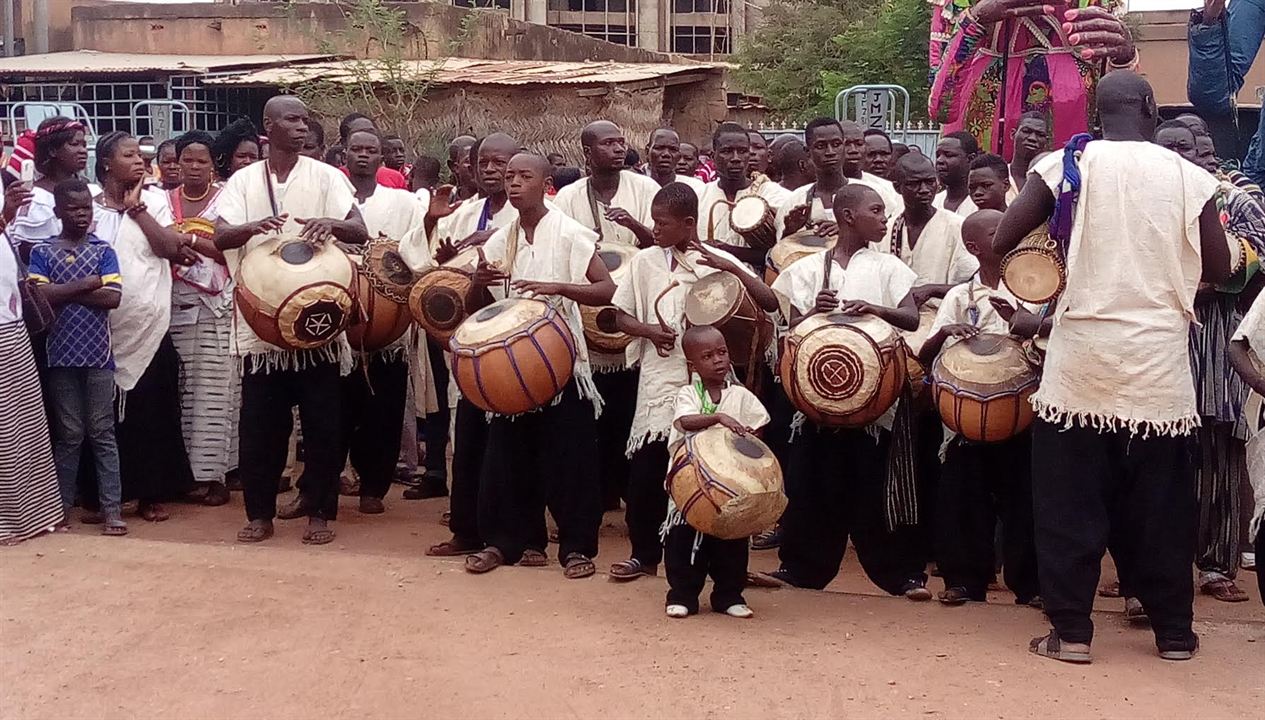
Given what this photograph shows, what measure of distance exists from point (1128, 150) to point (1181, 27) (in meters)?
22.6

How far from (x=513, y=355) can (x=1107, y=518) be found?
93.4 inches

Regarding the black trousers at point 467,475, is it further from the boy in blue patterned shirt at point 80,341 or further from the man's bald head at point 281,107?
the boy in blue patterned shirt at point 80,341

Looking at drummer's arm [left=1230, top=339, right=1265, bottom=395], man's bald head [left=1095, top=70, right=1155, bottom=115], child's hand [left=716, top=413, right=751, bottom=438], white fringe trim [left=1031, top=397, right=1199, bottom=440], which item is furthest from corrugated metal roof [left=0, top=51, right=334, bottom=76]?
drummer's arm [left=1230, top=339, right=1265, bottom=395]

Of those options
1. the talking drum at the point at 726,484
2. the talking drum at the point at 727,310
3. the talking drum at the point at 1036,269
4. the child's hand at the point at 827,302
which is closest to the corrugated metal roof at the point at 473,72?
the talking drum at the point at 727,310

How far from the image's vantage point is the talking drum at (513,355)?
6102mm

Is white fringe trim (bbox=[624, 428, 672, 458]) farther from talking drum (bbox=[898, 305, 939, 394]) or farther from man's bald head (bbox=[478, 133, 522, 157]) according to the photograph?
man's bald head (bbox=[478, 133, 522, 157])

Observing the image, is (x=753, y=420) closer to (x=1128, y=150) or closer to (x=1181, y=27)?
(x=1128, y=150)

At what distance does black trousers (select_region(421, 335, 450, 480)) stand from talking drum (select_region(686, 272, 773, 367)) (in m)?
2.84

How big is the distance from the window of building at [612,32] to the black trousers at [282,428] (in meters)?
30.7

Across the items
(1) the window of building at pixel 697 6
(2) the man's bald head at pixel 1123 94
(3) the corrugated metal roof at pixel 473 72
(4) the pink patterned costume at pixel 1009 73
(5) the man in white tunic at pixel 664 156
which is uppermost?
(1) the window of building at pixel 697 6

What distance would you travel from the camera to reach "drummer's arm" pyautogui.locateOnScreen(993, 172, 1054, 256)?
519 cm

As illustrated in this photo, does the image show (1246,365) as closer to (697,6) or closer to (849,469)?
(849,469)

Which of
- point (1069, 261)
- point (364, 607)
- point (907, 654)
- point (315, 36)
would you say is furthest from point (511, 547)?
point (315, 36)

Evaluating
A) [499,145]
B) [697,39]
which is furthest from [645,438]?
[697,39]
